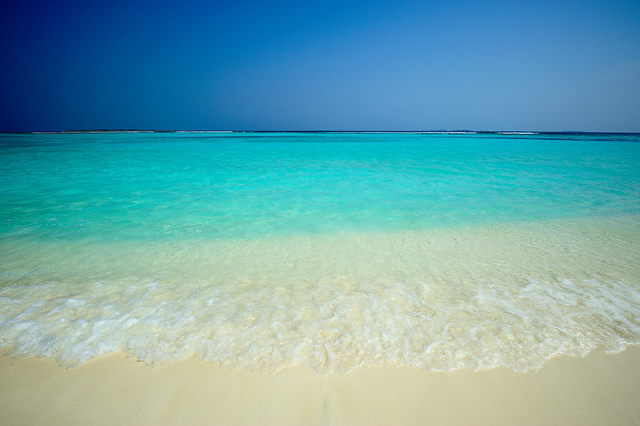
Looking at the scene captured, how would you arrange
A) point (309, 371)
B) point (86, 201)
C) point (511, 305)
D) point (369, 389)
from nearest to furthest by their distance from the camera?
1. point (369, 389)
2. point (309, 371)
3. point (511, 305)
4. point (86, 201)

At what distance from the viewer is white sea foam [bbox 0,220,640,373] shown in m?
1.95

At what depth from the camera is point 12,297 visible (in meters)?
2.50

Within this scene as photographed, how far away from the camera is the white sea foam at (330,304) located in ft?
6.40

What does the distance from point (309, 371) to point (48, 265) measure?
3461mm

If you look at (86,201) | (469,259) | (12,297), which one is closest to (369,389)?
(469,259)

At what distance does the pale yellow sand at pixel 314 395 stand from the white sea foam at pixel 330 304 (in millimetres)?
98

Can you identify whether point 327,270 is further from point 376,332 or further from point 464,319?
point 464,319

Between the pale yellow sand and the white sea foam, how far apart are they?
→ 0.32 ft

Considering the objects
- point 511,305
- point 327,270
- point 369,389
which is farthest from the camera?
point 327,270

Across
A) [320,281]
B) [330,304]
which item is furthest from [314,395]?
[320,281]

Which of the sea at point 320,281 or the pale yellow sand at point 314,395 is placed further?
the sea at point 320,281

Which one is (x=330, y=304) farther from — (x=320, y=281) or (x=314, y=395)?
(x=314, y=395)

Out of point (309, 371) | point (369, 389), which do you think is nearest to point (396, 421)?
point (369, 389)

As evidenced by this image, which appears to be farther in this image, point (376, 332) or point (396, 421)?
point (376, 332)
